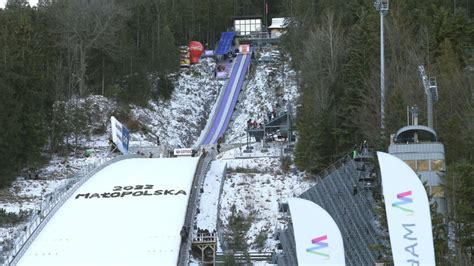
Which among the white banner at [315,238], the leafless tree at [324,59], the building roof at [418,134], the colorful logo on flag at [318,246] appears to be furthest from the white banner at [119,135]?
the colorful logo on flag at [318,246]

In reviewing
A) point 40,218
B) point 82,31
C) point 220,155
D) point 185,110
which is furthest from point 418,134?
point 185,110

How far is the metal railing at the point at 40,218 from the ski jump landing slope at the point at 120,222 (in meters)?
0.25

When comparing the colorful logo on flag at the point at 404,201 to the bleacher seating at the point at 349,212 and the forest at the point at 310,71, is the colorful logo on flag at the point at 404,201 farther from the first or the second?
the bleacher seating at the point at 349,212

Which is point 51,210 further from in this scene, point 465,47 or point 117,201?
point 465,47

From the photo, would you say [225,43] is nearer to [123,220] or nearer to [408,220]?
[123,220]

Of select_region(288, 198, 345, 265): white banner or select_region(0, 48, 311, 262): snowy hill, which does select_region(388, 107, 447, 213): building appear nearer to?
select_region(288, 198, 345, 265): white banner

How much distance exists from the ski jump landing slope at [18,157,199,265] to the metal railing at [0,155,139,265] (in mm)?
252

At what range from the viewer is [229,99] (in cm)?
7119

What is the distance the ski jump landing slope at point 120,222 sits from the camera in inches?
1222

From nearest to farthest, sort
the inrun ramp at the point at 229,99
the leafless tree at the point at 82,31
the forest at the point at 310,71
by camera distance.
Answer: the forest at the point at 310,71
the leafless tree at the point at 82,31
the inrun ramp at the point at 229,99

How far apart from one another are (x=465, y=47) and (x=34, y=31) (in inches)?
1024

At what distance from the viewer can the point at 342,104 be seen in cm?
4453

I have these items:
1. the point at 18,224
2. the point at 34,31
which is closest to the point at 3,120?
the point at 18,224

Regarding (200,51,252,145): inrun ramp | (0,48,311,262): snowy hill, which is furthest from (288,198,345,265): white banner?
(200,51,252,145): inrun ramp
